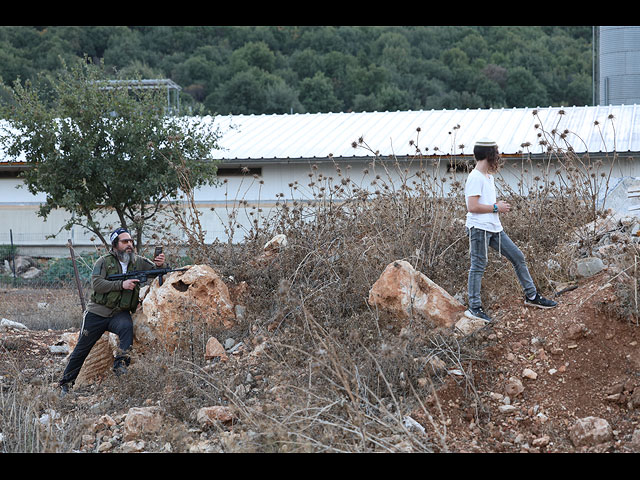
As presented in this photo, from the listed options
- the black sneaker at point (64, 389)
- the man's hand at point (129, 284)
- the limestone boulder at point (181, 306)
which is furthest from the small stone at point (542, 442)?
the black sneaker at point (64, 389)

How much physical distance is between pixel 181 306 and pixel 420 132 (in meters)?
14.4

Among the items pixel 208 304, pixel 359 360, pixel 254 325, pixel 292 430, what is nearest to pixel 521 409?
pixel 359 360

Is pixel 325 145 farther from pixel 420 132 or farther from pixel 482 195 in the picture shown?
pixel 482 195

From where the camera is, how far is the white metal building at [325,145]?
1839 cm

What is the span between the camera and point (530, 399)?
5.54m

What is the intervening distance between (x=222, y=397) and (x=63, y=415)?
5.01 ft

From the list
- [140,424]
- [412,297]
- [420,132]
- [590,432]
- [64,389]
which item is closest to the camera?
[590,432]

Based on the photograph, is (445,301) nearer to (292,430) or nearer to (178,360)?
(292,430)

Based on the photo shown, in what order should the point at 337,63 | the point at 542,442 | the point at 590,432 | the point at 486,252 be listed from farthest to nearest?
the point at 337,63 → the point at 486,252 → the point at 542,442 → the point at 590,432

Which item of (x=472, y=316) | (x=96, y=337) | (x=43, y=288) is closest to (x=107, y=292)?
(x=96, y=337)

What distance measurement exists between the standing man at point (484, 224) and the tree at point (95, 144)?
7.52 m

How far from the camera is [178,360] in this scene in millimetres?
6906

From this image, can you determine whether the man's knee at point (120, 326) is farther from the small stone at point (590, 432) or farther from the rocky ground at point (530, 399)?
the small stone at point (590, 432)

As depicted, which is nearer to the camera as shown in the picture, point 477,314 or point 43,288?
point 477,314
